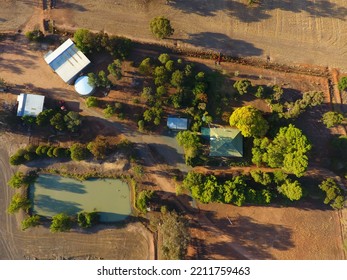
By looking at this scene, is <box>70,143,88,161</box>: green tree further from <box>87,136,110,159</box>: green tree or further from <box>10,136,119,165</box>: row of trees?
<box>87,136,110,159</box>: green tree

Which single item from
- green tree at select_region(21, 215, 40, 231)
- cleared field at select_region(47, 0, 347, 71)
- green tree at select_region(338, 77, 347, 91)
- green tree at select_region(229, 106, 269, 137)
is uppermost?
cleared field at select_region(47, 0, 347, 71)

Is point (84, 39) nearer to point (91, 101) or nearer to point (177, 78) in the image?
point (91, 101)

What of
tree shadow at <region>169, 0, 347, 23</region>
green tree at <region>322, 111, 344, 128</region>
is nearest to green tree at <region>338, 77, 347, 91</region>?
green tree at <region>322, 111, 344, 128</region>

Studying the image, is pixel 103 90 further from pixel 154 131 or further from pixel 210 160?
pixel 210 160

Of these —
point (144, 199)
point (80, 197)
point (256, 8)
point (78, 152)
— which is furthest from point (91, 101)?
point (256, 8)

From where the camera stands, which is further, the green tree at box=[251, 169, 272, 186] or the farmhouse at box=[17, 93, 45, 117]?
the farmhouse at box=[17, 93, 45, 117]
